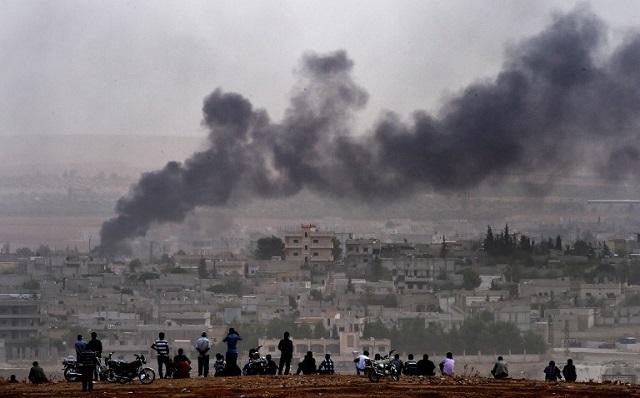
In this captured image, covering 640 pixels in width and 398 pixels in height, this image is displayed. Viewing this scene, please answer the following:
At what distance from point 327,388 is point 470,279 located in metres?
69.2

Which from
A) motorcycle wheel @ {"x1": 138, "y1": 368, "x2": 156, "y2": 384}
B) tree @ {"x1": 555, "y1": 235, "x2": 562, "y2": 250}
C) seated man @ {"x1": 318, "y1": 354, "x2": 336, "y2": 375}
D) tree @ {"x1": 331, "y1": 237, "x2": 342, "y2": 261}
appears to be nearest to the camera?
motorcycle wheel @ {"x1": 138, "y1": 368, "x2": 156, "y2": 384}

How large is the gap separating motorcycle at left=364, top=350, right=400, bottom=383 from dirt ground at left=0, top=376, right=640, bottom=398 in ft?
0.69

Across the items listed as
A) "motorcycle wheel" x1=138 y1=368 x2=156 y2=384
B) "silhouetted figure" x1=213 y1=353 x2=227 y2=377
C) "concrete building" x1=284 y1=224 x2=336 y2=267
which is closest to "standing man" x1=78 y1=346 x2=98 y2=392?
"motorcycle wheel" x1=138 y1=368 x2=156 y2=384

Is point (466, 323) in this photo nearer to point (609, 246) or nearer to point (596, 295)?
point (596, 295)

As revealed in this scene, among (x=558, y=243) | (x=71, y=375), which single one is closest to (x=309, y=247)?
(x=558, y=243)

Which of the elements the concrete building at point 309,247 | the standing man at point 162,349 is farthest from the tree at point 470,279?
the standing man at point 162,349

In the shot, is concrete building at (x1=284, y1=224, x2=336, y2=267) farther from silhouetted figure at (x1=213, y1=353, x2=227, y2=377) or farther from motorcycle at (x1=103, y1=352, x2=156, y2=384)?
motorcycle at (x1=103, y1=352, x2=156, y2=384)

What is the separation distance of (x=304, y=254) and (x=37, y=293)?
18.7 meters

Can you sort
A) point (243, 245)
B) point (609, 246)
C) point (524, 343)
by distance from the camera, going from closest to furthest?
point (524, 343), point (609, 246), point (243, 245)

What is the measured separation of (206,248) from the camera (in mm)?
110188

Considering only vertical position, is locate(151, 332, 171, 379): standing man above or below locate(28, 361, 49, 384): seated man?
above

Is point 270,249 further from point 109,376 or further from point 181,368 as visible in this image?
point 109,376

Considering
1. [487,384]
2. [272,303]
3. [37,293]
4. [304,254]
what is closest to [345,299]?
[272,303]

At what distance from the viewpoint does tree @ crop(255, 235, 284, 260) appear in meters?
106
